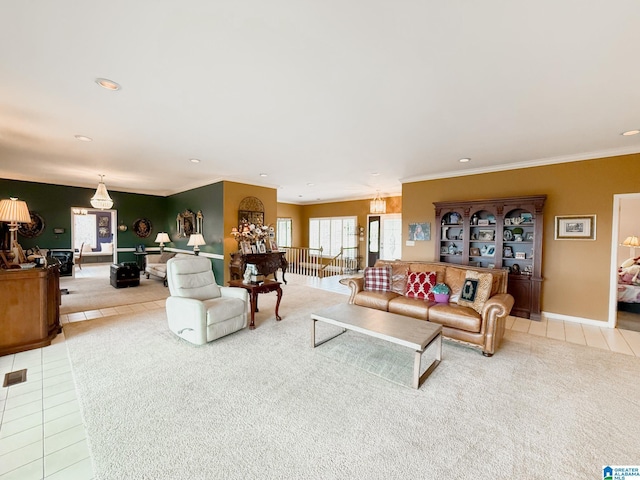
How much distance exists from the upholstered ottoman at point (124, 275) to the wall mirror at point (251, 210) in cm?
300

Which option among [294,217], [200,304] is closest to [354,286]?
[200,304]

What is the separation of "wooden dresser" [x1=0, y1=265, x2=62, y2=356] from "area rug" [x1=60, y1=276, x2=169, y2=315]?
1.59 meters

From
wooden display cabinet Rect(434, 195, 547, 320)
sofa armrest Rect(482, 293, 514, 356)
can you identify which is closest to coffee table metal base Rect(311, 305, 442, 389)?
sofa armrest Rect(482, 293, 514, 356)

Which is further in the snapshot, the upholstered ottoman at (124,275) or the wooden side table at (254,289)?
the upholstered ottoman at (124,275)

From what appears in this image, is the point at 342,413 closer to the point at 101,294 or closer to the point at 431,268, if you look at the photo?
the point at 431,268

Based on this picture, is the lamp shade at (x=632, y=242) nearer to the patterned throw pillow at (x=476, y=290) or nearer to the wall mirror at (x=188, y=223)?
the patterned throw pillow at (x=476, y=290)

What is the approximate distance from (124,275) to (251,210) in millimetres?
3515

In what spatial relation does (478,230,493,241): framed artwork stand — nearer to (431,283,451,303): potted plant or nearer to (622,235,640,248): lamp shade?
(431,283,451,303): potted plant

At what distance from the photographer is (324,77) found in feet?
7.27

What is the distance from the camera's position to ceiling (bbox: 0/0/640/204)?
1579mm

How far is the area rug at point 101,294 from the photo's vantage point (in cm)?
498

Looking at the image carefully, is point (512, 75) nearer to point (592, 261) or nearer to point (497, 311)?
point (497, 311)

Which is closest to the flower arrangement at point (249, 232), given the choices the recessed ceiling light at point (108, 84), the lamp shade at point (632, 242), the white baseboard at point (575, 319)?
the recessed ceiling light at point (108, 84)

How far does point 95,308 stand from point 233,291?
3.01 metres
